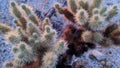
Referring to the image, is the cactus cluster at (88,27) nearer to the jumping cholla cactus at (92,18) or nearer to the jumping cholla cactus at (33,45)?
the jumping cholla cactus at (92,18)

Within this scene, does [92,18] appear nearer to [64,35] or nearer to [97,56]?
[64,35]

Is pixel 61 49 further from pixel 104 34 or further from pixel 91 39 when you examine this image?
pixel 104 34

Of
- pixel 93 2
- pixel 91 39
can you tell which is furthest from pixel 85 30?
pixel 93 2

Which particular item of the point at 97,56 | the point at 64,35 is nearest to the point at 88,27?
the point at 64,35

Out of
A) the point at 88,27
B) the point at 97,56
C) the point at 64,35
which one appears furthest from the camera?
the point at 97,56

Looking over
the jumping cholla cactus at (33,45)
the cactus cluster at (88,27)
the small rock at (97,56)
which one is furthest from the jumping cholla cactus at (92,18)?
the small rock at (97,56)
